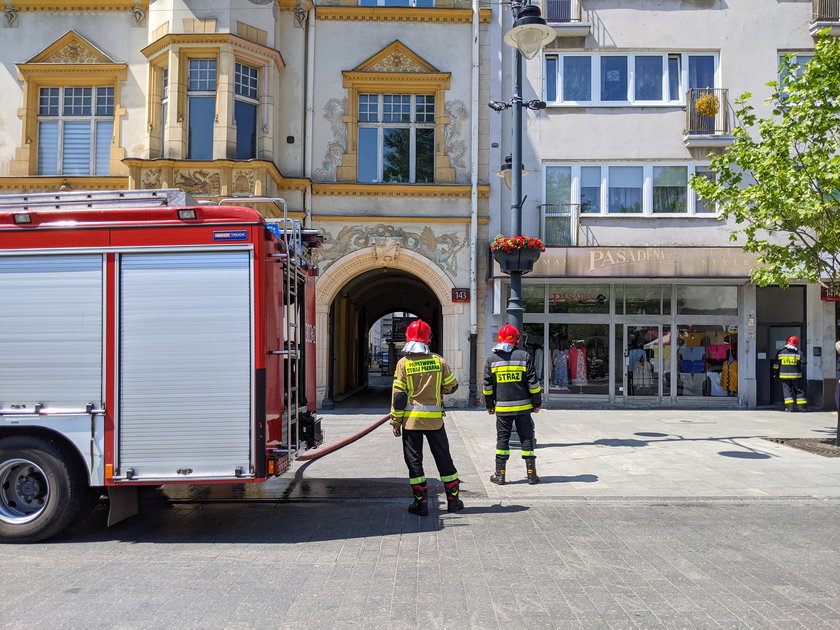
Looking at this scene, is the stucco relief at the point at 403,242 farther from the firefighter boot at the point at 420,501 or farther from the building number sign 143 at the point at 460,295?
the firefighter boot at the point at 420,501

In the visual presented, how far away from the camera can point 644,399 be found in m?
17.2

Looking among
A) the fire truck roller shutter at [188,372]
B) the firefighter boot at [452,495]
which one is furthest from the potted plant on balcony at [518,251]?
the fire truck roller shutter at [188,372]

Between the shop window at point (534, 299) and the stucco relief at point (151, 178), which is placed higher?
the stucco relief at point (151, 178)

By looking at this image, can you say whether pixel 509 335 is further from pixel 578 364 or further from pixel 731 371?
pixel 731 371

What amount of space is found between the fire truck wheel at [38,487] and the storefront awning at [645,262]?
37.9 ft

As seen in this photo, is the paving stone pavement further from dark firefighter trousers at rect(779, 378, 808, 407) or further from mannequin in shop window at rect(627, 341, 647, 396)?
mannequin in shop window at rect(627, 341, 647, 396)

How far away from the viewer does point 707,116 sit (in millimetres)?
16500

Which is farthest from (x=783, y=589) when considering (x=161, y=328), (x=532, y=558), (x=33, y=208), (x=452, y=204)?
(x=452, y=204)

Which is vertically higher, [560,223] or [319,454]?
[560,223]

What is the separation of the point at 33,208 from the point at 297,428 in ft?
10.0

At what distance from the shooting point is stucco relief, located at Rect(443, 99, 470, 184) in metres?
16.6

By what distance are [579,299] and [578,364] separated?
1627mm

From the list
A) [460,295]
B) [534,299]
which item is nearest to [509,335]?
[460,295]

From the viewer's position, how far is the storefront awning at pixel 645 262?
15508 millimetres
